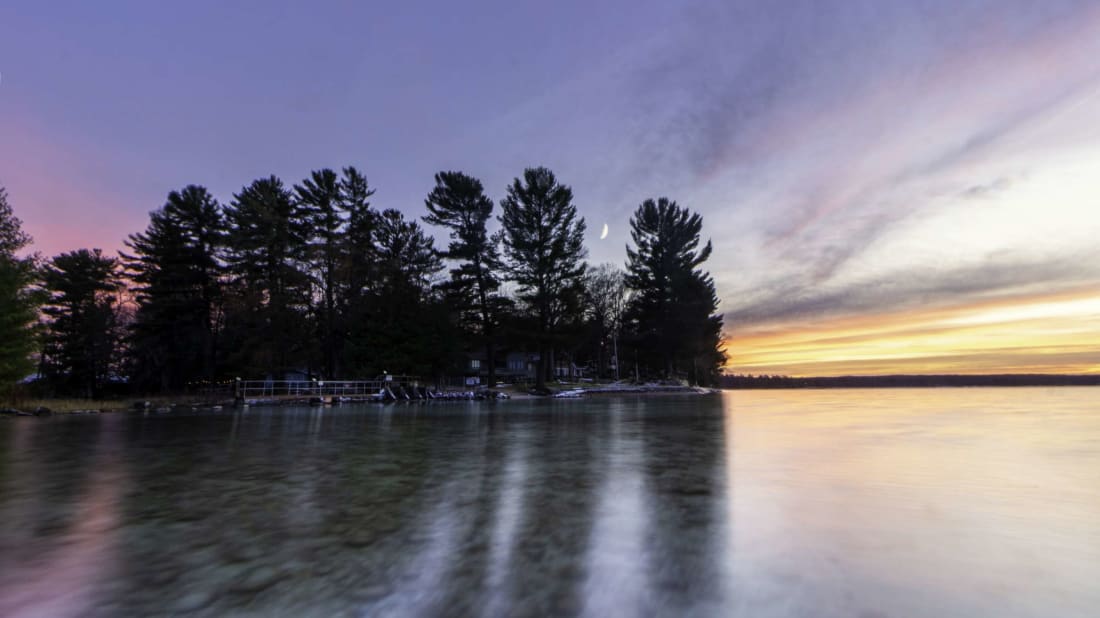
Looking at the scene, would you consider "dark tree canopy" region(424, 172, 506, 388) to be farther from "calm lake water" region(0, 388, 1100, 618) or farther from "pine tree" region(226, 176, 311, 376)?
"calm lake water" region(0, 388, 1100, 618)

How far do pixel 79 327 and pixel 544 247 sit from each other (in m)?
38.9

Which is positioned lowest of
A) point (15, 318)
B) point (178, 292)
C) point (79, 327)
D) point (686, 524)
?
point (686, 524)

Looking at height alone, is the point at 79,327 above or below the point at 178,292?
below

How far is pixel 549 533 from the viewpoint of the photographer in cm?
411

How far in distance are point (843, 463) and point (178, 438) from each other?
13212 mm

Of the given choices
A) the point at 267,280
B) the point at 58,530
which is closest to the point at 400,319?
the point at 267,280

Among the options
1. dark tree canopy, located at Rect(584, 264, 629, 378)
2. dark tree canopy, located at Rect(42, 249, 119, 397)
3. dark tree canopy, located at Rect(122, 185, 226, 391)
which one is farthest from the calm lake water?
dark tree canopy, located at Rect(584, 264, 629, 378)

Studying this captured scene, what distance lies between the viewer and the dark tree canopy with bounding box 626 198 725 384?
4816 cm

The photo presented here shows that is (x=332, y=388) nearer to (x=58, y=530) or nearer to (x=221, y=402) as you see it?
(x=221, y=402)

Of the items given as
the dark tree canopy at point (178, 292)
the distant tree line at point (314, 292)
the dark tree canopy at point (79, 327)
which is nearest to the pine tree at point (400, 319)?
the distant tree line at point (314, 292)

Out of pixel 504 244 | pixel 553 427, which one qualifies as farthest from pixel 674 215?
pixel 553 427

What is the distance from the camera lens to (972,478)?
268 inches

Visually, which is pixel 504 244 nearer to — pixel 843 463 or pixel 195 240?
pixel 195 240

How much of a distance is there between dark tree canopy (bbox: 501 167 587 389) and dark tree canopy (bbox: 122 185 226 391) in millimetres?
22783
